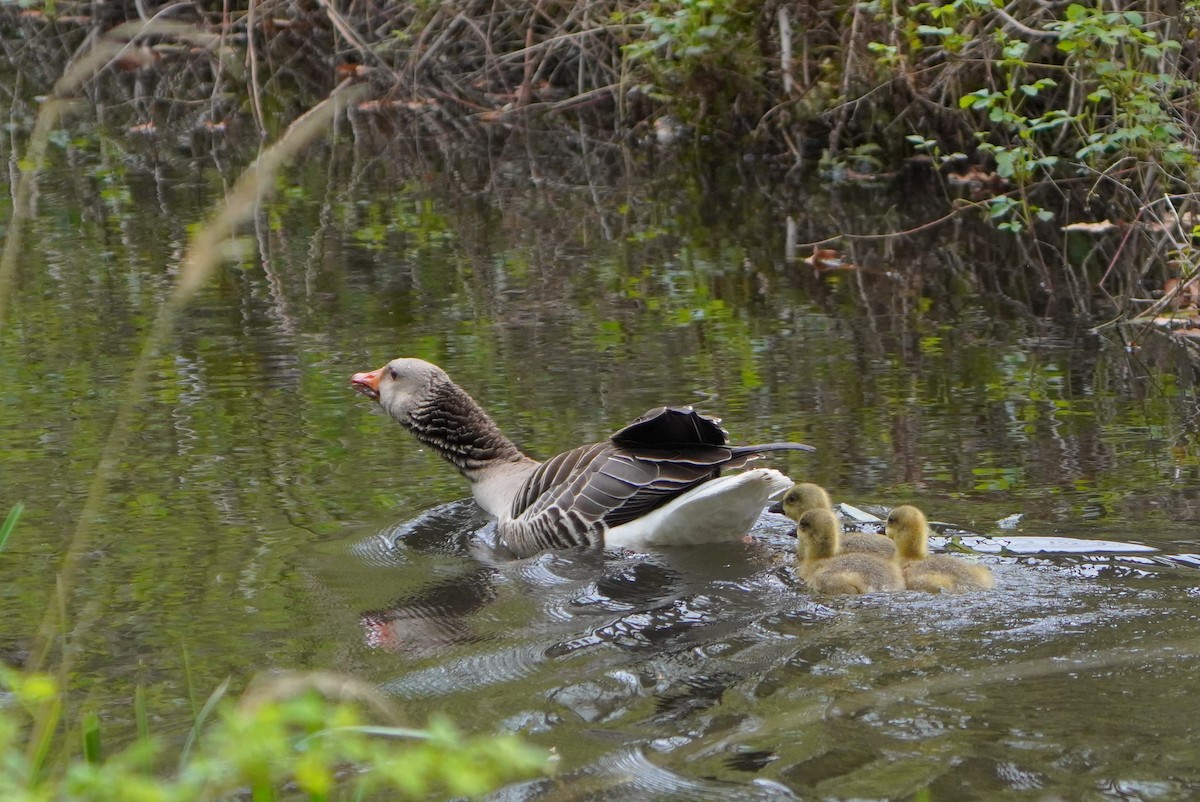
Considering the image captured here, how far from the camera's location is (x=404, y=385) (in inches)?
281

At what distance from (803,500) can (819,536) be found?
37cm

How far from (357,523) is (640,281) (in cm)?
463

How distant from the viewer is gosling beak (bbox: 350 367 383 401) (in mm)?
7234

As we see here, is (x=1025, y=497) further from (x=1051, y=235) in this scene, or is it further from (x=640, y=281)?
(x=1051, y=235)

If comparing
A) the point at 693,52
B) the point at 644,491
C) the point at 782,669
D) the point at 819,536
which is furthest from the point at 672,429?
the point at 693,52

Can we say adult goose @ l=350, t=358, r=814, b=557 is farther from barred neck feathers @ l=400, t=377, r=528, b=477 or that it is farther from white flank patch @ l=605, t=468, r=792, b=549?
barred neck feathers @ l=400, t=377, r=528, b=477

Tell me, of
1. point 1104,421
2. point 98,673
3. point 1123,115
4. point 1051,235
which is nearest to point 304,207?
point 1051,235

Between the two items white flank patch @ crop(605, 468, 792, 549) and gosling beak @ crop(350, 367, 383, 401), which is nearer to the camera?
white flank patch @ crop(605, 468, 792, 549)

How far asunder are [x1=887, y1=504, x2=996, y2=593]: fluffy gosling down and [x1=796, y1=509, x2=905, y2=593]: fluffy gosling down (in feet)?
0.21

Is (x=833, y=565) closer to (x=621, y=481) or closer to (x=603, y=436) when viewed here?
(x=621, y=481)

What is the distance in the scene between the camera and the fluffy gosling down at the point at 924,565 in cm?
521

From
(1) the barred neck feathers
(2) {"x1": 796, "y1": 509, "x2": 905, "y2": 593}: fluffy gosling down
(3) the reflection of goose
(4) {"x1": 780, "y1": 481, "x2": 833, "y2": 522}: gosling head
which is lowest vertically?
(3) the reflection of goose

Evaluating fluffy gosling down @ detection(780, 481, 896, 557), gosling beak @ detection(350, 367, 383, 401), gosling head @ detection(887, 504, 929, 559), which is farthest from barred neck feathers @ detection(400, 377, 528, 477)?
gosling head @ detection(887, 504, 929, 559)

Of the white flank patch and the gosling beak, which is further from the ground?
the gosling beak
